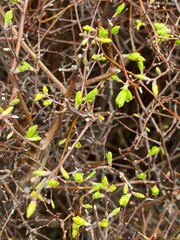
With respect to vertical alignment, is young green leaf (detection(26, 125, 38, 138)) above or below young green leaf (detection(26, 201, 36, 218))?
above

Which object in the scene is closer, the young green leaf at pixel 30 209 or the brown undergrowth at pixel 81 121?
the young green leaf at pixel 30 209

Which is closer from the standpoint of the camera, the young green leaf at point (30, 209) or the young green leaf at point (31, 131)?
the young green leaf at point (30, 209)

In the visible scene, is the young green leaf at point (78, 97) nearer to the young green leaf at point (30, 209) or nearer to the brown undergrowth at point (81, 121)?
the brown undergrowth at point (81, 121)

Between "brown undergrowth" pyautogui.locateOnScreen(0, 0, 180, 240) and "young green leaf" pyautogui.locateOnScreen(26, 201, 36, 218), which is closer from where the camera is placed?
"young green leaf" pyautogui.locateOnScreen(26, 201, 36, 218)

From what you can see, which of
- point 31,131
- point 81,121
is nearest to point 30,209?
point 31,131

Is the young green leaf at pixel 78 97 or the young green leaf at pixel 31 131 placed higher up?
the young green leaf at pixel 78 97

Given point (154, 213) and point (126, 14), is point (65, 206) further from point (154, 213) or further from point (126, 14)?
point (126, 14)

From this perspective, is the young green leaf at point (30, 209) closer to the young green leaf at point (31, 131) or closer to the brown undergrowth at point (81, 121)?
the brown undergrowth at point (81, 121)

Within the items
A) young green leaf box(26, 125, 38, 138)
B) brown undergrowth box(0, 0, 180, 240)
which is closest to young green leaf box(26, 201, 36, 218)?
brown undergrowth box(0, 0, 180, 240)

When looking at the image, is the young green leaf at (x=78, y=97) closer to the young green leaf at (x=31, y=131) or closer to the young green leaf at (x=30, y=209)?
the young green leaf at (x=31, y=131)

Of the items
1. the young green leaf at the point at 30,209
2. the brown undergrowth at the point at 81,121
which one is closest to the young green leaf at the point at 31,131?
the brown undergrowth at the point at 81,121

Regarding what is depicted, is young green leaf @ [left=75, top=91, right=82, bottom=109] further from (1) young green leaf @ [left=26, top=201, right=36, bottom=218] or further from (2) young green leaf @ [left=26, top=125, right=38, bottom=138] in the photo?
(1) young green leaf @ [left=26, top=201, right=36, bottom=218]

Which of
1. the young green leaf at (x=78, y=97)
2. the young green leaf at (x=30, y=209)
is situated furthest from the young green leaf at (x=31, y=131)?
the young green leaf at (x=30, y=209)

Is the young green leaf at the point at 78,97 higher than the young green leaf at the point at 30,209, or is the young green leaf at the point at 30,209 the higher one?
the young green leaf at the point at 78,97
